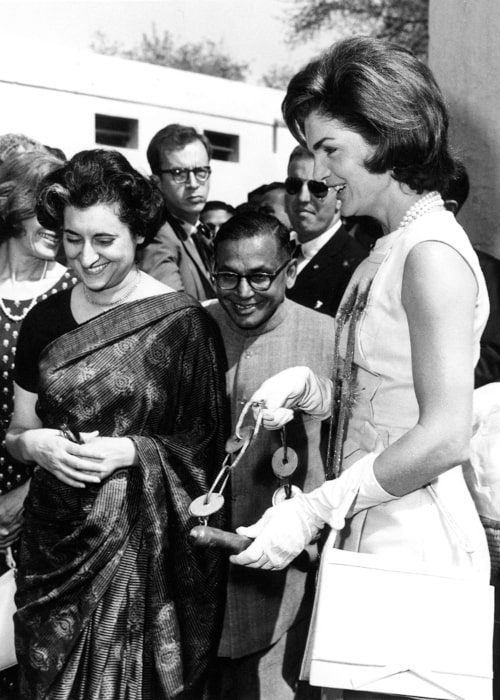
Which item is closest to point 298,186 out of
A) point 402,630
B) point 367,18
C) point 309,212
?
point 309,212

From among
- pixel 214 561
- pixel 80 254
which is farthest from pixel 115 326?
pixel 214 561

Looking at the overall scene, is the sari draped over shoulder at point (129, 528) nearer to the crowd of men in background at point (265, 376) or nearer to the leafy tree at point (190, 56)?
the crowd of men in background at point (265, 376)

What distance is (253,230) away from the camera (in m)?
3.04

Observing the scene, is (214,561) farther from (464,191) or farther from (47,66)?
(47,66)

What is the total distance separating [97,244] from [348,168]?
1073 mm

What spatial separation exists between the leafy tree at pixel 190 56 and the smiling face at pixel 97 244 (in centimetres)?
2113

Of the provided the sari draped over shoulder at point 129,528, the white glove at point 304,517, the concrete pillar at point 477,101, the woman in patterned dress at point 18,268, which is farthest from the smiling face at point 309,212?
the white glove at point 304,517

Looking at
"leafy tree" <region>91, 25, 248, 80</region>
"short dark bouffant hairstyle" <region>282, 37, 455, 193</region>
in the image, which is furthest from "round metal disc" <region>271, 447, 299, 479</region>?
"leafy tree" <region>91, 25, 248, 80</region>

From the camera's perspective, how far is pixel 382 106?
1787 mm

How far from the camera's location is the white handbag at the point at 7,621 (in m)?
2.77

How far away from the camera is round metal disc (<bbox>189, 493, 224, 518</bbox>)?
1.89m

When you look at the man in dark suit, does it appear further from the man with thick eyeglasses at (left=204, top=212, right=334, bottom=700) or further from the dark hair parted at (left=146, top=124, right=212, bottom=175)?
the man with thick eyeglasses at (left=204, top=212, right=334, bottom=700)

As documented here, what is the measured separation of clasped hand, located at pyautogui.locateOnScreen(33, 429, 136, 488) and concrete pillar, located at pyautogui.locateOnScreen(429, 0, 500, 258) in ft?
5.20

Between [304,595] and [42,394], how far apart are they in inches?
38.8
